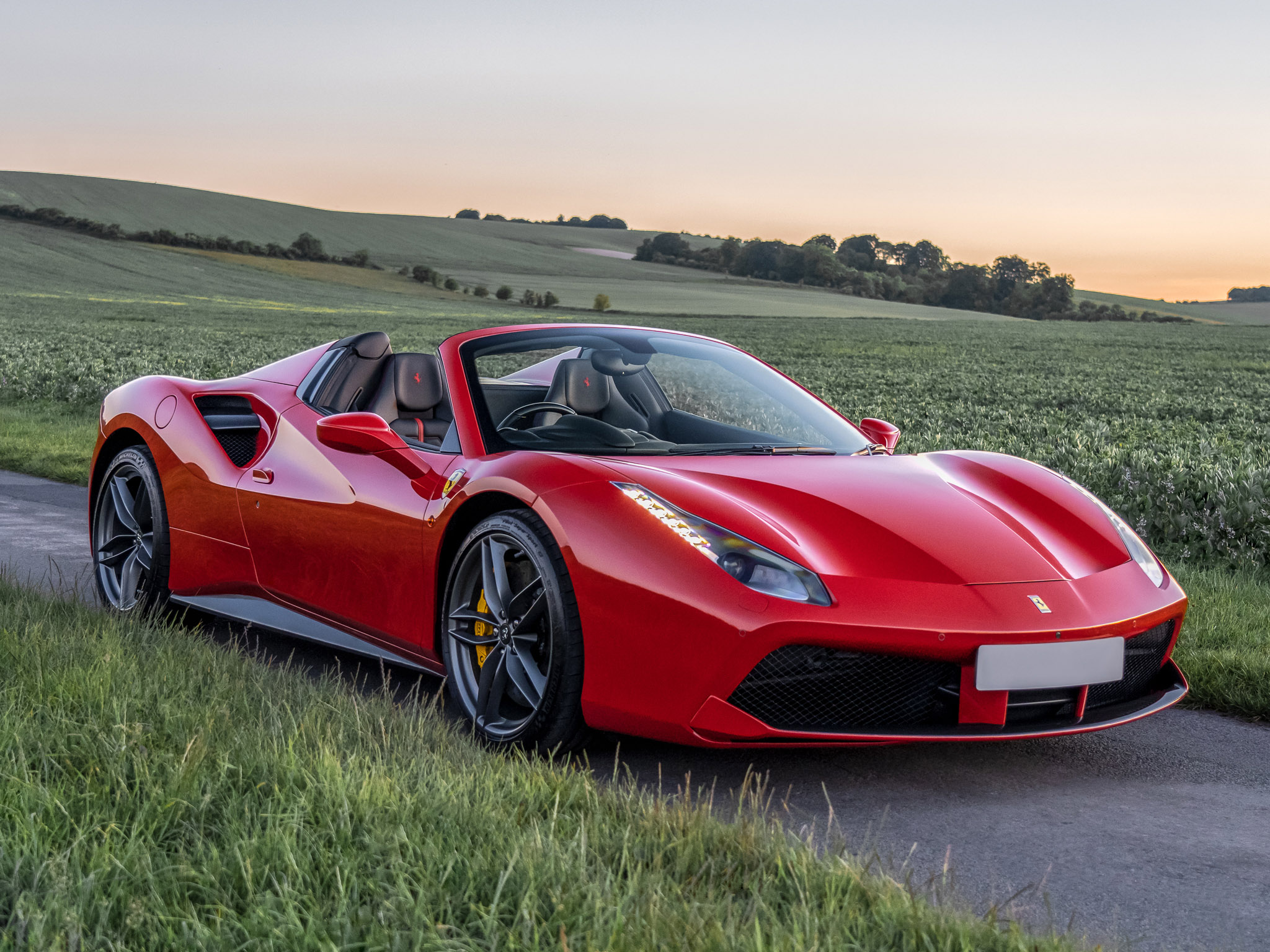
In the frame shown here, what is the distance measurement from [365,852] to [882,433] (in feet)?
9.78

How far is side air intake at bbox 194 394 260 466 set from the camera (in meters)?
4.91

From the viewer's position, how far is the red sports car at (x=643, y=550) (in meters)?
3.18

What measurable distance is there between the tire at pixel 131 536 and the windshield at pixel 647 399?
1474mm

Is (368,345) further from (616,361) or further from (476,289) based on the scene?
(476,289)

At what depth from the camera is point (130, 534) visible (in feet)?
17.7

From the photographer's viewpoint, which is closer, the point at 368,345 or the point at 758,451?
the point at 758,451

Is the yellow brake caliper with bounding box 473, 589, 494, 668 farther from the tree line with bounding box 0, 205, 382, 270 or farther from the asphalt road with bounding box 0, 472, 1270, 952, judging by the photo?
the tree line with bounding box 0, 205, 382, 270

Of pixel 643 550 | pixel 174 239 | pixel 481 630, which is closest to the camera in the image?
pixel 643 550

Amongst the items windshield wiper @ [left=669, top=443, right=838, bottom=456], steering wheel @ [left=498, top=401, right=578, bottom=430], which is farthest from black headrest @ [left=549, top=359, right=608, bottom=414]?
windshield wiper @ [left=669, top=443, right=838, bottom=456]

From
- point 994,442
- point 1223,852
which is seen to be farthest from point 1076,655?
point 994,442

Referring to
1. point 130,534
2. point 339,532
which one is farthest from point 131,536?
point 339,532

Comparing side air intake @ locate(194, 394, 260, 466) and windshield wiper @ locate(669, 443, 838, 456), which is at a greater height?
windshield wiper @ locate(669, 443, 838, 456)

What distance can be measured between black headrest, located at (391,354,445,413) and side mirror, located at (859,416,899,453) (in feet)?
5.51

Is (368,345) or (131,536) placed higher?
(368,345)
